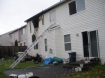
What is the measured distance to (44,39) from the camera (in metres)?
17.7

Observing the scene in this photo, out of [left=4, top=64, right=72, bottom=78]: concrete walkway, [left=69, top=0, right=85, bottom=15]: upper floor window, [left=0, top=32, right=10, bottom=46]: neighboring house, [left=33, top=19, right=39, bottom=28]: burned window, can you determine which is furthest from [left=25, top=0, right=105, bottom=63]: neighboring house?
[left=0, top=32, right=10, bottom=46]: neighboring house

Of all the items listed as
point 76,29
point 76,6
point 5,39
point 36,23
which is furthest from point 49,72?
point 5,39

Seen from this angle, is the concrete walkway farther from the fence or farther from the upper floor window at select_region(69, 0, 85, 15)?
the fence

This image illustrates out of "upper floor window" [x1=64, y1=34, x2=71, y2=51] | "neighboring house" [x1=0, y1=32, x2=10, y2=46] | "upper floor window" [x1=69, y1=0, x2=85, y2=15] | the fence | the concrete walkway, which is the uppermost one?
"upper floor window" [x1=69, y1=0, x2=85, y2=15]

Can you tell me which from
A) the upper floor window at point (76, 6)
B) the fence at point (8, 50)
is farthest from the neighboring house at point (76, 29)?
the fence at point (8, 50)

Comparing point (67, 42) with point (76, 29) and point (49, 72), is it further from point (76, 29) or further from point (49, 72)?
point (49, 72)

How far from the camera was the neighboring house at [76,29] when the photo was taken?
1062cm

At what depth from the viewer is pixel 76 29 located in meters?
12.8

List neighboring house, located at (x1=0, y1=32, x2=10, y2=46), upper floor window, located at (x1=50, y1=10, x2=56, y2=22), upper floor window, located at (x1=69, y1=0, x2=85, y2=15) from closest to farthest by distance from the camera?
upper floor window, located at (x1=69, y1=0, x2=85, y2=15)
upper floor window, located at (x1=50, y1=10, x2=56, y2=22)
neighboring house, located at (x1=0, y1=32, x2=10, y2=46)

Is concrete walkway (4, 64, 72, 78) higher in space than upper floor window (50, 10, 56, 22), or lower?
lower

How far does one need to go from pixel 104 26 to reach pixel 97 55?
2161 millimetres

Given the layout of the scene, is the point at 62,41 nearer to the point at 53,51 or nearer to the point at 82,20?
the point at 53,51

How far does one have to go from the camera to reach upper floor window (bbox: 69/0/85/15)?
40.2ft

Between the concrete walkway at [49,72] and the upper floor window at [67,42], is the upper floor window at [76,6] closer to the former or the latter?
the upper floor window at [67,42]
